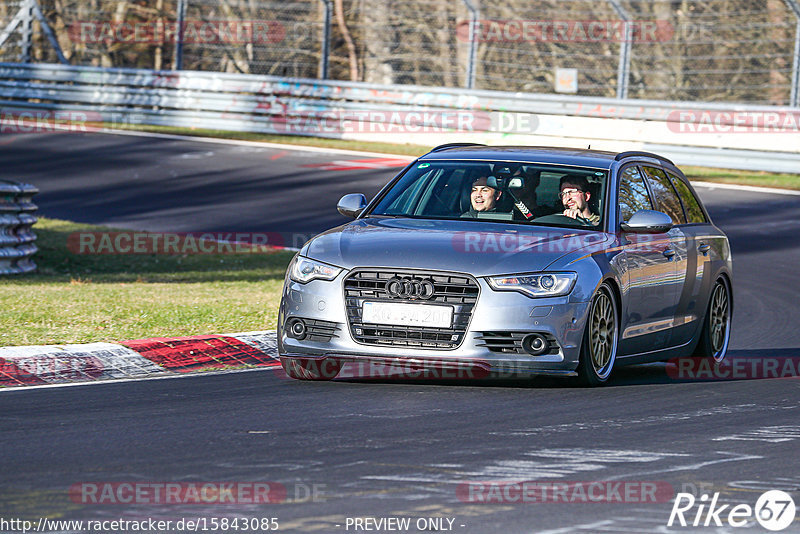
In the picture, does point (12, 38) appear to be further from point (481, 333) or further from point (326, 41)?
point (481, 333)

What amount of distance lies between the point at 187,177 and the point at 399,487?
61.7 ft

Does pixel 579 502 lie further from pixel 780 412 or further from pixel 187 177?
pixel 187 177

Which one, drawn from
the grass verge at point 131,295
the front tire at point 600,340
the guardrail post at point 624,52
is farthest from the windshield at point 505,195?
the guardrail post at point 624,52

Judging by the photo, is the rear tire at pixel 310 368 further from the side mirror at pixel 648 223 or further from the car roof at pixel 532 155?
the side mirror at pixel 648 223

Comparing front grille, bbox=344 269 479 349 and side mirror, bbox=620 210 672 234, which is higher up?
side mirror, bbox=620 210 672 234

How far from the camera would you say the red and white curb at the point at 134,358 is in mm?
9414

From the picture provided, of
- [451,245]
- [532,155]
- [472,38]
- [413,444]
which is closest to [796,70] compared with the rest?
[472,38]

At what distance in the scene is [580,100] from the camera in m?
27.2

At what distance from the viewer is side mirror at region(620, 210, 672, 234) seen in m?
9.52

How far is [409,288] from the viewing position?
8.67 m

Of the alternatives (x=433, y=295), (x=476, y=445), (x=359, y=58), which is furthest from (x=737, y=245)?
(x=359, y=58)

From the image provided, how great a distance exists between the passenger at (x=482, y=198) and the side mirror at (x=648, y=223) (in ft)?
2.80

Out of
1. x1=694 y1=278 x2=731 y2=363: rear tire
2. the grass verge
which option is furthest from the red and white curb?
x1=694 y1=278 x2=731 y2=363: rear tire

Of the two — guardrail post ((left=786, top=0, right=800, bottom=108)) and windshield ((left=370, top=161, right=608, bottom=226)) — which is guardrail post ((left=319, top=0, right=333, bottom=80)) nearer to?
guardrail post ((left=786, top=0, right=800, bottom=108))
